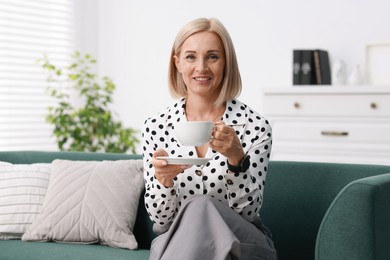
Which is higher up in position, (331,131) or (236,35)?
(236,35)

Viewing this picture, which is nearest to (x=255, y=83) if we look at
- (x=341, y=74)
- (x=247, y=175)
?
(x=341, y=74)

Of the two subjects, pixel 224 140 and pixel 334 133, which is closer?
pixel 224 140

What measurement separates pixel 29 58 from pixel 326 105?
2.18 m

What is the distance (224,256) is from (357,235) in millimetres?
400

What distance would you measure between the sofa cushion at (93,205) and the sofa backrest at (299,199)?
54 centimetres

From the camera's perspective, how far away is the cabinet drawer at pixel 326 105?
159 inches

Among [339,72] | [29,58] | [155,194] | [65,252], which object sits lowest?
[65,252]

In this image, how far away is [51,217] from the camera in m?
2.80

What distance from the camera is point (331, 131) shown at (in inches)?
165

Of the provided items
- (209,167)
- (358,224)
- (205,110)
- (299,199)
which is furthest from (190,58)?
(358,224)

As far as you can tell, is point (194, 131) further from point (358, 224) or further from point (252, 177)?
point (358, 224)

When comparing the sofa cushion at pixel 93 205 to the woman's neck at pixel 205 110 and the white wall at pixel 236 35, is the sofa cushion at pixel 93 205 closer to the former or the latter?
the woman's neck at pixel 205 110

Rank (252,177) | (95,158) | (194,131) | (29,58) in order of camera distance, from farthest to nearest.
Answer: (29,58) → (95,158) → (252,177) → (194,131)

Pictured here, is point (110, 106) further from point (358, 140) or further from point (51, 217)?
point (51, 217)
